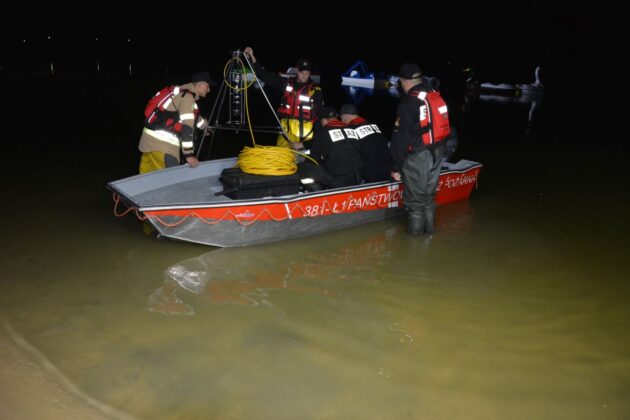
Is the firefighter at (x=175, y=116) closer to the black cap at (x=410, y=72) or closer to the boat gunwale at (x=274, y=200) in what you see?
the boat gunwale at (x=274, y=200)

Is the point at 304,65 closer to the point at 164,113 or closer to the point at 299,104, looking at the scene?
the point at 299,104

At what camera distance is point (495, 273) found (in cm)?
539

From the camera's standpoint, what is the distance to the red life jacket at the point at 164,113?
19.3 ft

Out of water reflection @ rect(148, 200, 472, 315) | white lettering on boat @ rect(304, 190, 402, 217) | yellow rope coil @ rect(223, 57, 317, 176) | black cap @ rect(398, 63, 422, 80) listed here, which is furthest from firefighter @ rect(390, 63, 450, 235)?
yellow rope coil @ rect(223, 57, 317, 176)

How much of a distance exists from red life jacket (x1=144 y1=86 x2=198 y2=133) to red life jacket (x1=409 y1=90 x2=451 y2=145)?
2.22 meters

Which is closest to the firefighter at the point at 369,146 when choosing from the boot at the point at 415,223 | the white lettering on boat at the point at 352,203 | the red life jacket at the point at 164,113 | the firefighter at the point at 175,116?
the white lettering on boat at the point at 352,203

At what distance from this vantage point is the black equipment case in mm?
5699

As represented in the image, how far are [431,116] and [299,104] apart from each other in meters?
1.76

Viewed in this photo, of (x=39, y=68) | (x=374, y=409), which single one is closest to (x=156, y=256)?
(x=374, y=409)

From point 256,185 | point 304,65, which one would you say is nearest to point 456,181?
point 304,65

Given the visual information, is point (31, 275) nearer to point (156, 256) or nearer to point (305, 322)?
point (156, 256)

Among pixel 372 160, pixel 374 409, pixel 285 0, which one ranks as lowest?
pixel 374 409

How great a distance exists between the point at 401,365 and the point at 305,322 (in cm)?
81

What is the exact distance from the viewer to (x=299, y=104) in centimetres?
694
